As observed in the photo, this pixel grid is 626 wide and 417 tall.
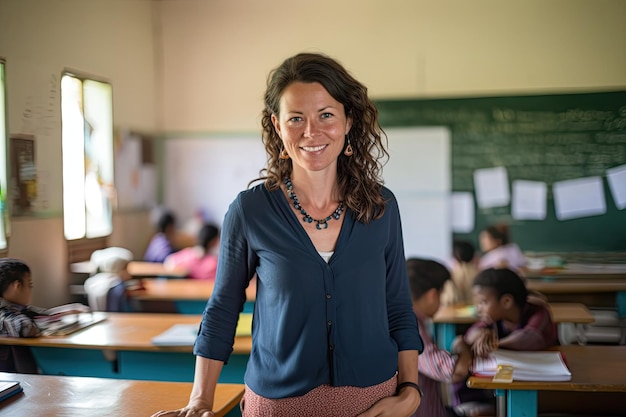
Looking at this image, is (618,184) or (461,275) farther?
(461,275)

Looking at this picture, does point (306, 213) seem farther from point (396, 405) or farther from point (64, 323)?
point (64, 323)

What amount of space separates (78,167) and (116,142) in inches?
14.0

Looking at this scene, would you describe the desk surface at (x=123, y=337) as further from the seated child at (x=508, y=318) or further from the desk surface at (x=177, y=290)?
the seated child at (x=508, y=318)

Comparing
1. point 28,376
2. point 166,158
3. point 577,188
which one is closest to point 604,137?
point 577,188

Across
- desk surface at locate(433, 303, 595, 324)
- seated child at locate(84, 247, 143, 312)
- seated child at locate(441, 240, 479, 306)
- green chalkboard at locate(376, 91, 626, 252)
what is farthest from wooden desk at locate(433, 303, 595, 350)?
seated child at locate(84, 247, 143, 312)

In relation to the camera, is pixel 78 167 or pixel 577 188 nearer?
pixel 78 167

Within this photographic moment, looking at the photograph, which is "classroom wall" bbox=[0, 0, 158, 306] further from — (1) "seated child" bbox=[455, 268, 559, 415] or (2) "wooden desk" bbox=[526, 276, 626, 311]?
(2) "wooden desk" bbox=[526, 276, 626, 311]

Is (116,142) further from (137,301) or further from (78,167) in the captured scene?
(137,301)

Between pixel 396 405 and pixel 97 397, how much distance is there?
0.81 metres

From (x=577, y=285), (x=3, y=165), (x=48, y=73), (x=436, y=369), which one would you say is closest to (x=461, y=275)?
(x=577, y=285)

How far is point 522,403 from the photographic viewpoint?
2025 mm

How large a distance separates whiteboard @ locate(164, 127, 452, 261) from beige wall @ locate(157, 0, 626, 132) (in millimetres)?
188

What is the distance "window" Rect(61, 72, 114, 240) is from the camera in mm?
1986

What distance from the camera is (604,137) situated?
124 inches
